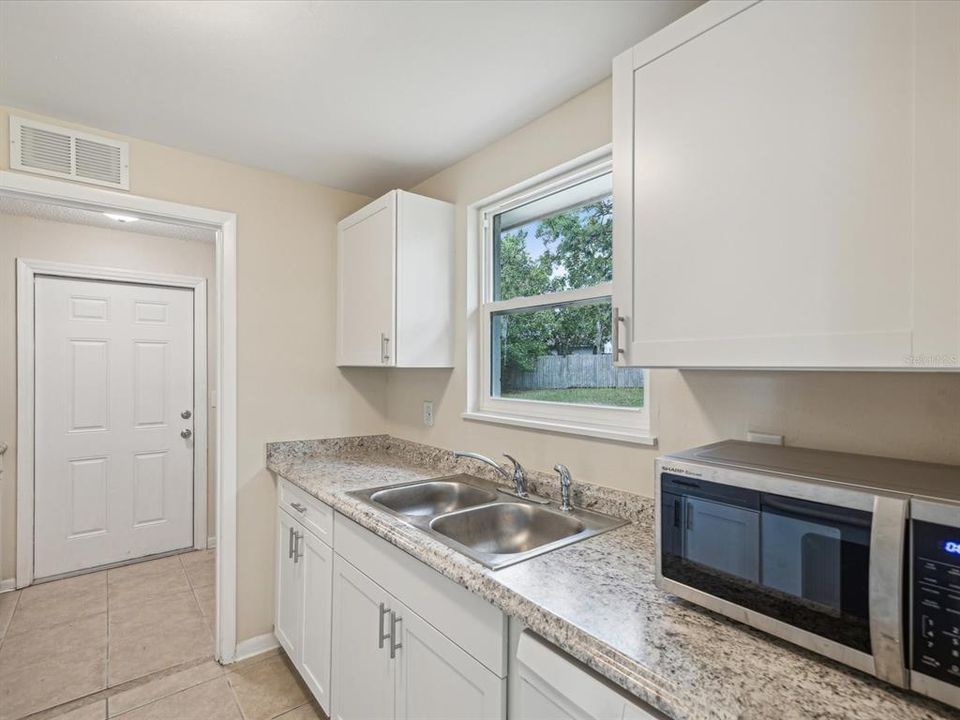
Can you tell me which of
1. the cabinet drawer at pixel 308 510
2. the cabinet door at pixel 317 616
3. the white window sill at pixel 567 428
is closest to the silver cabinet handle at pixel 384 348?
the white window sill at pixel 567 428

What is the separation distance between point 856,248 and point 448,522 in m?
1.30

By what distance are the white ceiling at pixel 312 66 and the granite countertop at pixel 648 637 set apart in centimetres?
140

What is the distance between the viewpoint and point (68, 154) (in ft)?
6.32

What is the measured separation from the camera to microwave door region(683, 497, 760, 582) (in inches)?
33.6

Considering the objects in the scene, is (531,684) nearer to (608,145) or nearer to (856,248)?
(856,248)

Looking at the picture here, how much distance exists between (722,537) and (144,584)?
3482 mm

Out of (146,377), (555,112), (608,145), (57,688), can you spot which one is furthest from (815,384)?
(146,377)

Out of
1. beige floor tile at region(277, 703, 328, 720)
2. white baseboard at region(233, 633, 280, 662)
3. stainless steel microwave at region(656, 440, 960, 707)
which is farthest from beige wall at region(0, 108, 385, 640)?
stainless steel microwave at region(656, 440, 960, 707)

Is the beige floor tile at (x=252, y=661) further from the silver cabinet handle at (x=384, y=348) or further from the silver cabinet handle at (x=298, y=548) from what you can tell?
the silver cabinet handle at (x=384, y=348)

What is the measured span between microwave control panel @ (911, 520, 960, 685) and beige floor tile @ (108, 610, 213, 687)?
2695mm

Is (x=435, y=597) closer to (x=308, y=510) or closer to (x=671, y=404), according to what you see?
(x=671, y=404)

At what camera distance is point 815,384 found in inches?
44.7

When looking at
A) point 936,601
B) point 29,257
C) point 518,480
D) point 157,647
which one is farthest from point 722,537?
point 29,257

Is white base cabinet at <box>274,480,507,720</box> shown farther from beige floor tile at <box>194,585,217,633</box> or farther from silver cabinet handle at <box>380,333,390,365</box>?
silver cabinet handle at <box>380,333,390,365</box>
